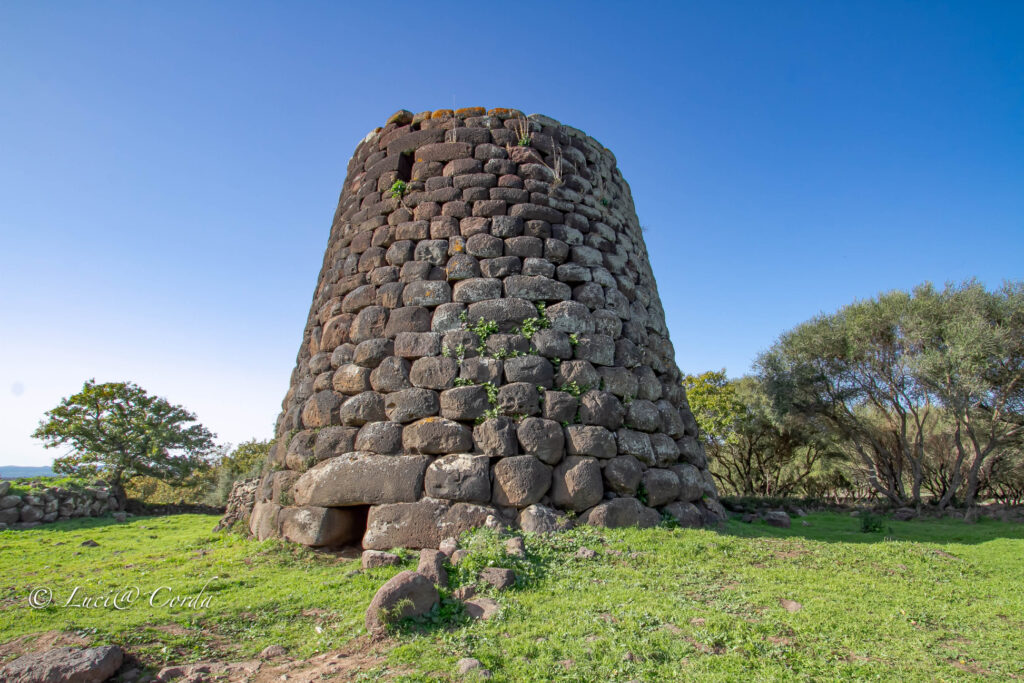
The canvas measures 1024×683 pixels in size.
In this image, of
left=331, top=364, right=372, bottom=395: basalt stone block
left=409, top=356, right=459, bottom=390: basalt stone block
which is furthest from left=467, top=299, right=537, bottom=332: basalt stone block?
left=331, top=364, right=372, bottom=395: basalt stone block

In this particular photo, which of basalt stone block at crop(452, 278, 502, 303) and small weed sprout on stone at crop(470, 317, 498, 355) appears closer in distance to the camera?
small weed sprout on stone at crop(470, 317, 498, 355)

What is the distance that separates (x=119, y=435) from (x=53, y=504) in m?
5.77

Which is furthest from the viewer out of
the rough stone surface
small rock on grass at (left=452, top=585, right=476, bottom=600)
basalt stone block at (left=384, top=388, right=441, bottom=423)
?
basalt stone block at (left=384, top=388, right=441, bottom=423)

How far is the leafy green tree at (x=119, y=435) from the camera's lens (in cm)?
1630

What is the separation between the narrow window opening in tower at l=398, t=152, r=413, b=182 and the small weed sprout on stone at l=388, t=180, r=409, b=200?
0.74 feet

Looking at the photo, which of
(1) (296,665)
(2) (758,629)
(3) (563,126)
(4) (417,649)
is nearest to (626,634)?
(2) (758,629)

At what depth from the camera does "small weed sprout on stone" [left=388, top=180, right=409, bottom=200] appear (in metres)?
7.20

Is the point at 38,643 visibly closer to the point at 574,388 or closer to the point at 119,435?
the point at 574,388

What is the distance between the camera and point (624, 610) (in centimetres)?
352

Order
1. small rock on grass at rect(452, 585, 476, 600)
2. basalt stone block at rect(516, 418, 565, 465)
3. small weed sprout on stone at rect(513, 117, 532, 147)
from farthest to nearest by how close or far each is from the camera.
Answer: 1. small weed sprout on stone at rect(513, 117, 532, 147)
2. basalt stone block at rect(516, 418, 565, 465)
3. small rock on grass at rect(452, 585, 476, 600)

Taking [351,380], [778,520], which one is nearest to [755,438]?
[778,520]

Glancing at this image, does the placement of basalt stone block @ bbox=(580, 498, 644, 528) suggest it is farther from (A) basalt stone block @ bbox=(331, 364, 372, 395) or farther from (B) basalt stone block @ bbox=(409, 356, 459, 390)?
(A) basalt stone block @ bbox=(331, 364, 372, 395)

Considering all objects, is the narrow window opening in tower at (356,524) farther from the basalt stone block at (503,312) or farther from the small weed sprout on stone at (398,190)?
the small weed sprout on stone at (398,190)

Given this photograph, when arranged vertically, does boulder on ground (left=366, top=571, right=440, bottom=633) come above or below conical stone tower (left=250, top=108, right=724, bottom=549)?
below
